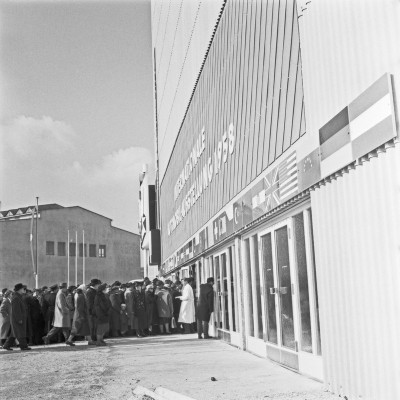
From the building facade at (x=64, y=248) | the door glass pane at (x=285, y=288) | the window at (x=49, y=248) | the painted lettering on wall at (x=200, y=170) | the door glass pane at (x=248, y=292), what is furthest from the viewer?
the window at (x=49, y=248)

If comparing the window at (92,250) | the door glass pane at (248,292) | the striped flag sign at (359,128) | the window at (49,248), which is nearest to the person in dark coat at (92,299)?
the door glass pane at (248,292)

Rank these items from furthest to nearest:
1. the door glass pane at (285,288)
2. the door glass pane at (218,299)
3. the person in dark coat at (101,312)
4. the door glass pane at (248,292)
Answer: the door glass pane at (218,299) → the person in dark coat at (101,312) → the door glass pane at (248,292) → the door glass pane at (285,288)

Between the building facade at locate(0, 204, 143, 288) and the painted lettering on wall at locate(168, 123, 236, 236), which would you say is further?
the building facade at locate(0, 204, 143, 288)

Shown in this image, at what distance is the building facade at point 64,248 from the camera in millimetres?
49719

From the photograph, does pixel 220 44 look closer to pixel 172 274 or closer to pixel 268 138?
pixel 268 138

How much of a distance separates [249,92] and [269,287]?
3.50 m

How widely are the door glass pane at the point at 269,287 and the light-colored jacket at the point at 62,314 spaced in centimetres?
668

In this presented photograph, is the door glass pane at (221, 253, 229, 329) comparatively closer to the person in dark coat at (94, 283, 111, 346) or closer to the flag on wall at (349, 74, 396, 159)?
the person in dark coat at (94, 283, 111, 346)

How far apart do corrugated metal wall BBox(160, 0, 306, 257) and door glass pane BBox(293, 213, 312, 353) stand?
3.81ft

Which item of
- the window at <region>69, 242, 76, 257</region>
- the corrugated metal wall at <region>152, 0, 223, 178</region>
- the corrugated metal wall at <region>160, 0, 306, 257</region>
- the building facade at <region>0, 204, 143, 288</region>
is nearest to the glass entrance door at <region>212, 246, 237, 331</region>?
the corrugated metal wall at <region>160, 0, 306, 257</region>

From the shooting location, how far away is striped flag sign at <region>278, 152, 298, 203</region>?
7.52 m

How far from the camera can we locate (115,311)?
16.1m

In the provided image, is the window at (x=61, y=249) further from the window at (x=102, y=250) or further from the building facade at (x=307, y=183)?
the building facade at (x=307, y=183)

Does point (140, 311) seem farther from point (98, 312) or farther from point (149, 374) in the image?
point (149, 374)
